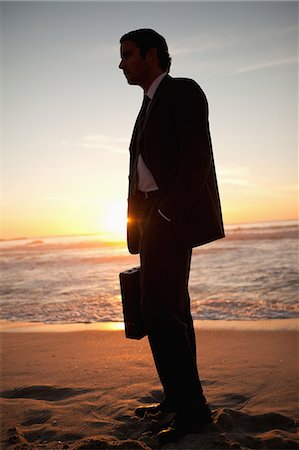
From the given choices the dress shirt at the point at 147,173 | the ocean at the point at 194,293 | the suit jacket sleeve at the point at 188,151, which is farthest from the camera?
the ocean at the point at 194,293

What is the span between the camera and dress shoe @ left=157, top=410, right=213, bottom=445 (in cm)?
225

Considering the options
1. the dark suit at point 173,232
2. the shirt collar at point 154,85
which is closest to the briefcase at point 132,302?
the dark suit at point 173,232

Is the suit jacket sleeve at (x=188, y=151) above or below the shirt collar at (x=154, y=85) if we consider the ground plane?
below

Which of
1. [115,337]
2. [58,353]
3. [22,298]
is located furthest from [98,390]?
[22,298]

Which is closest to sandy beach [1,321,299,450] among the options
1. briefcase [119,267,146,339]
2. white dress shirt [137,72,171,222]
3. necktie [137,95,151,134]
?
briefcase [119,267,146,339]

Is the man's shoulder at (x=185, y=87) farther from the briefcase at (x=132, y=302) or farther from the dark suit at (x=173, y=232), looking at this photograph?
the briefcase at (x=132, y=302)

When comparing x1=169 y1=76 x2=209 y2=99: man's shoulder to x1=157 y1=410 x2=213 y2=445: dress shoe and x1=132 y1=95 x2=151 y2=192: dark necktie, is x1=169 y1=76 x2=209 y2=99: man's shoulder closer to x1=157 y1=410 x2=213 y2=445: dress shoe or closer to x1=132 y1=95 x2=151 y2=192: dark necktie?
x1=132 y1=95 x2=151 y2=192: dark necktie

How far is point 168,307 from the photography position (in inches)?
90.8

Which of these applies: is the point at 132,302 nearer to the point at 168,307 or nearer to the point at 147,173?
the point at 168,307

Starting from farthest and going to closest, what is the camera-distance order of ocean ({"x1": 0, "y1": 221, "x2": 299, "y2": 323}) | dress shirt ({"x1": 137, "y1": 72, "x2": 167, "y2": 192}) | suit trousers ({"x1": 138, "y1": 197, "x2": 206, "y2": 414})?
ocean ({"x1": 0, "y1": 221, "x2": 299, "y2": 323}) < dress shirt ({"x1": 137, "y1": 72, "x2": 167, "y2": 192}) < suit trousers ({"x1": 138, "y1": 197, "x2": 206, "y2": 414})

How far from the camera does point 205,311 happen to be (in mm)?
6246

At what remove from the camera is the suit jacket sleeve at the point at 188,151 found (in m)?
2.17

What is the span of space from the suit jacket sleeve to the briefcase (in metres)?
0.58

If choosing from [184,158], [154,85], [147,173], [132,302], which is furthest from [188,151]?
[132,302]
